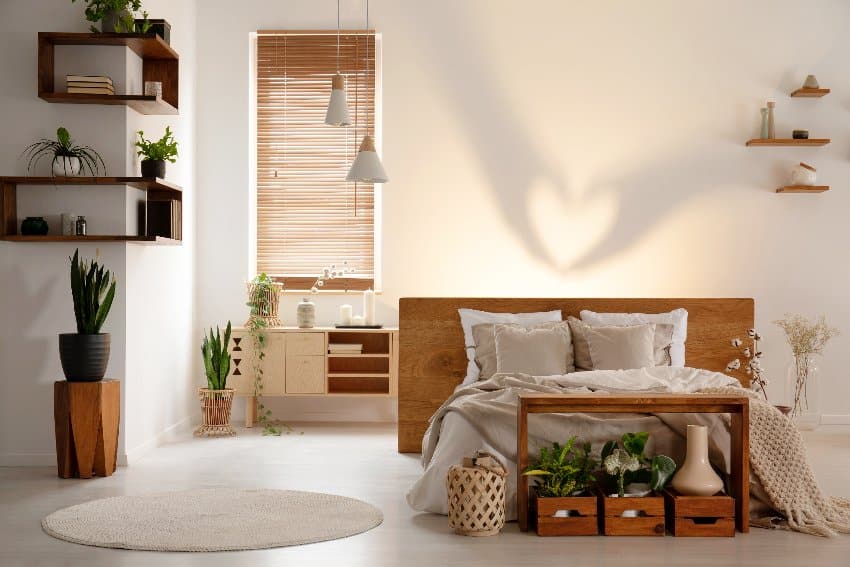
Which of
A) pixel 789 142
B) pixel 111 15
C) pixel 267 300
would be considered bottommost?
pixel 267 300

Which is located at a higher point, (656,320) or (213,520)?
(656,320)

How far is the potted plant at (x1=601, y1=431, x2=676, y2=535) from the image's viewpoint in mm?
3852

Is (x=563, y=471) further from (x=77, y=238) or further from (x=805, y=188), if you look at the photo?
(x=805, y=188)

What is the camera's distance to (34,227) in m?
5.14

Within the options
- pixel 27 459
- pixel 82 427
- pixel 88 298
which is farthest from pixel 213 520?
pixel 27 459

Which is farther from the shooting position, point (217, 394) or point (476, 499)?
point (217, 394)

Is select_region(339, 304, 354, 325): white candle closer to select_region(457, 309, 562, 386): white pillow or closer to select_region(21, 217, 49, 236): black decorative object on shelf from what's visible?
select_region(457, 309, 562, 386): white pillow

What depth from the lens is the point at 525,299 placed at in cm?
604

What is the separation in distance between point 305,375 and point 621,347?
7.44 feet

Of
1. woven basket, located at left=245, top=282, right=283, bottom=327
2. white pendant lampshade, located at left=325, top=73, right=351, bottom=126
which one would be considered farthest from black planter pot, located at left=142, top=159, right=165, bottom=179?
woven basket, located at left=245, top=282, right=283, bottom=327

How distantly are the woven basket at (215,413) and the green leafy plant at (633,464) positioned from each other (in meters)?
3.21

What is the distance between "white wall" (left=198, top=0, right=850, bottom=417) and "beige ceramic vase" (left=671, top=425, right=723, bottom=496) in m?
2.98

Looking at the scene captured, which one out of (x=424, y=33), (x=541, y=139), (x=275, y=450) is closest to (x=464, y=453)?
(x=275, y=450)

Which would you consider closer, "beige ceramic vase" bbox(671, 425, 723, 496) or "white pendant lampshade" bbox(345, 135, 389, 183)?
"beige ceramic vase" bbox(671, 425, 723, 496)
